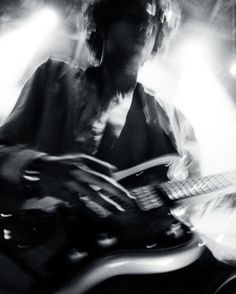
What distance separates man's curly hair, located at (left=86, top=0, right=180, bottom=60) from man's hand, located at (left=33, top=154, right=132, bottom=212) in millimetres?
462

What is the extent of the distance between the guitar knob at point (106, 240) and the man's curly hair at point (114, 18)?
551 millimetres

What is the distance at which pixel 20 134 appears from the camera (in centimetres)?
71

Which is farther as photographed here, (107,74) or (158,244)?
(107,74)

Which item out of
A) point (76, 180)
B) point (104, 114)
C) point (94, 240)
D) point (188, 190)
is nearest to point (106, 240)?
point (94, 240)

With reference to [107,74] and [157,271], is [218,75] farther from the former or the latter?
[157,271]

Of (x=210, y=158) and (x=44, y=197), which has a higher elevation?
(x=44, y=197)

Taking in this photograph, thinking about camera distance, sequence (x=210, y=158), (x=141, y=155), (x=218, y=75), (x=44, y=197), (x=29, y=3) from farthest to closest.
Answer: (x=218, y=75), (x=29, y=3), (x=210, y=158), (x=141, y=155), (x=44, y=197)

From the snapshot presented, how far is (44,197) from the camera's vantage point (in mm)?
626

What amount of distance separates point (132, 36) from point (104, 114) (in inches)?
A: 9.1

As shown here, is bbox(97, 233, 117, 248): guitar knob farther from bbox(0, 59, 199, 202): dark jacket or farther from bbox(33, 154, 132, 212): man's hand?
bbox(0, 59, 199, 202): dark jacket

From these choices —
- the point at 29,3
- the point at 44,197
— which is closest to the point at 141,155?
the point at 44,197

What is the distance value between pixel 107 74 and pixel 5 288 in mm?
589

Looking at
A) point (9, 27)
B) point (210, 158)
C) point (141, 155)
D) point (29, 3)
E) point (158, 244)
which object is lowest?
point (210, 158)

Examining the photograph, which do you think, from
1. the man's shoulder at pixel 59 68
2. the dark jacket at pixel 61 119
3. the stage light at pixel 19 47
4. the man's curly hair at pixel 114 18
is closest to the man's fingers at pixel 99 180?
the dark jacket at pixel 61 119
